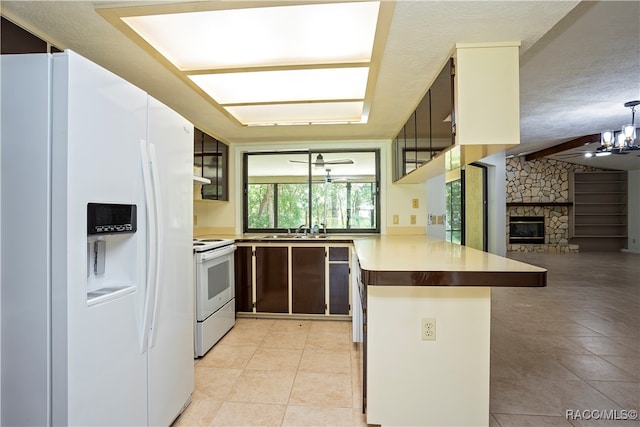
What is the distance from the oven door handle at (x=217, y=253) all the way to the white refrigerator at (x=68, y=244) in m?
1.30

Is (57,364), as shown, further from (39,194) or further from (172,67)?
(172,67)

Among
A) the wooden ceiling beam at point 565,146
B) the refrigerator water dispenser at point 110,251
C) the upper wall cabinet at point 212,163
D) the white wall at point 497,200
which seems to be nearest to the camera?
the refrigerator water dispenser at point 110,251

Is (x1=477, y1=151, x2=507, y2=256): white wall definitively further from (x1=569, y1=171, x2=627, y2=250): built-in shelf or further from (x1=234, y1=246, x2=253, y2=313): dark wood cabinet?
(x1=569, y1=171, x2=627, y2=250): built-in shelf

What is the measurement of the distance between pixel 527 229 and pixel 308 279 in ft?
28.9

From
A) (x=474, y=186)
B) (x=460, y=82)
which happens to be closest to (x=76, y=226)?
(x=460, y=82)

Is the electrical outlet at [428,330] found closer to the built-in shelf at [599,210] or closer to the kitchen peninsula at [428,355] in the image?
the kitchen peninsula at [428,355]

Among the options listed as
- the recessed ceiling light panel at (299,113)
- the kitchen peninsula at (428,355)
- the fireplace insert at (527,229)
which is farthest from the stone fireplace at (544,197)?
the kitchen peninsula at (428,355)

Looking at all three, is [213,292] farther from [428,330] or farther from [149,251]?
[428,330]

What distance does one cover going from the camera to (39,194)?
3.53 feet

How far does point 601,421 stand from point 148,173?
2695mm

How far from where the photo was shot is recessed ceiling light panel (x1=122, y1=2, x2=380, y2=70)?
1596 mm

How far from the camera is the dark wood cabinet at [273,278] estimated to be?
350 cm

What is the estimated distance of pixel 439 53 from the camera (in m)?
1.84

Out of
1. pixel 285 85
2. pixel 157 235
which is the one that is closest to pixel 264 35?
pixel 285 85
